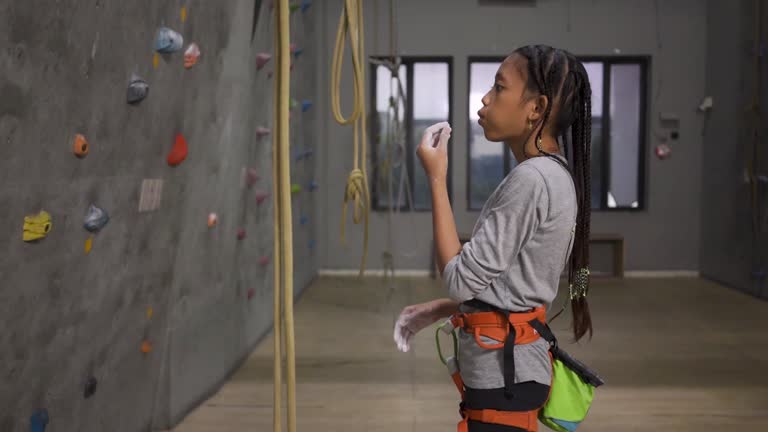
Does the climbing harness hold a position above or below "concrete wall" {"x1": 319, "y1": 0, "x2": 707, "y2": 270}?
below

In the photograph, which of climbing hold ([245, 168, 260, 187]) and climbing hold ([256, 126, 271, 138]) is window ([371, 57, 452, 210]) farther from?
climbing hold ([245, 168, 260, 187])

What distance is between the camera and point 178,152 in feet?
7.30

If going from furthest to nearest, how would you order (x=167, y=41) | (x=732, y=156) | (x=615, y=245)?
(x=615, y=245), (x=732, y=156), (x=167, y=41)

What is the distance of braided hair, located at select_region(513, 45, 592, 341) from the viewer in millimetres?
1133

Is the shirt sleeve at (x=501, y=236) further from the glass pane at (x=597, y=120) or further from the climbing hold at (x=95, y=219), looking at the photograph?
the glass pane at (x=597, y=120)

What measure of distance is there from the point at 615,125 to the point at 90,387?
4.83 meters

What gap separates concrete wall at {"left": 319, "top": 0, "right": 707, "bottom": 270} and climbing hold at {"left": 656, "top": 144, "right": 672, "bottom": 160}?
0.15ft

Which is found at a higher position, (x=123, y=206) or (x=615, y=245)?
(x=123, y=206)

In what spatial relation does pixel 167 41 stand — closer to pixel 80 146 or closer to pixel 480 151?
pixel 80 146

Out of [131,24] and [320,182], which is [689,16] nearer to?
[320,182]

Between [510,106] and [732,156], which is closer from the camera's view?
[510,106]

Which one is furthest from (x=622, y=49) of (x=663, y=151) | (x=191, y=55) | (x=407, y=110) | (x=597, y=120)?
(x=191, y=55)

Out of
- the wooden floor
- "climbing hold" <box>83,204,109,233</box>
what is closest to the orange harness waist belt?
"climbing hold" <box>83,204,109,233</box>

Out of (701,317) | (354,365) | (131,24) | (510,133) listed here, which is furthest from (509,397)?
(701,317)
